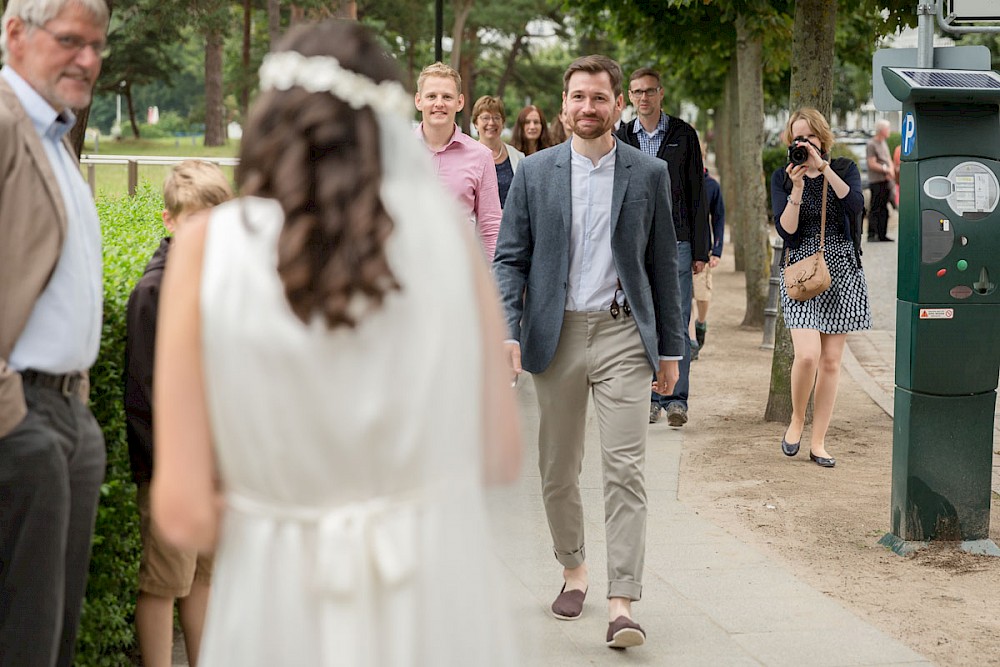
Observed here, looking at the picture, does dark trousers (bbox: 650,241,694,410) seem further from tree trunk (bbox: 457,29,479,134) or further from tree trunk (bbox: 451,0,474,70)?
tree trunk (bbox: 457,29,479,134)

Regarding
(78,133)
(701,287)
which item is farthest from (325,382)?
(701,287)

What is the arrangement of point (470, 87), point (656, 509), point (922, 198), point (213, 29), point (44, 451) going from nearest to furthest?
point (44, 451) → point (922, 198) → point (656, 509) → point (213, 29) → point (470, 87)

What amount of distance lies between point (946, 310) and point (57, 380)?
436 cm

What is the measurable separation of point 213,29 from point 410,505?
35680 millimetres

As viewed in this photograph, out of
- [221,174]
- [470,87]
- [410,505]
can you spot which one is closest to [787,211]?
[221,174]

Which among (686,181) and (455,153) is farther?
(686,181)

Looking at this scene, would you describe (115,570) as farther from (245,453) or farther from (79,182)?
(245,453)

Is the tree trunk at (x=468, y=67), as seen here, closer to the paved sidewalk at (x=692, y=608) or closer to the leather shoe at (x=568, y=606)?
the paved sidewalk at (x=692, y=608)

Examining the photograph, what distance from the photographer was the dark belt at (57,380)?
3250 mm

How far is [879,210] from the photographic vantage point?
87.4 feet

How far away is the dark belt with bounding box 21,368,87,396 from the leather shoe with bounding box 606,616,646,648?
2.34 metres

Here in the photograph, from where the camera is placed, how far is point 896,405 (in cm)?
670

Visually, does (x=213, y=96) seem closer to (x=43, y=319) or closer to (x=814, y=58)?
(x=814, y=58)

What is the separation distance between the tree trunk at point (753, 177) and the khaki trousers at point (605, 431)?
9.83 metres
